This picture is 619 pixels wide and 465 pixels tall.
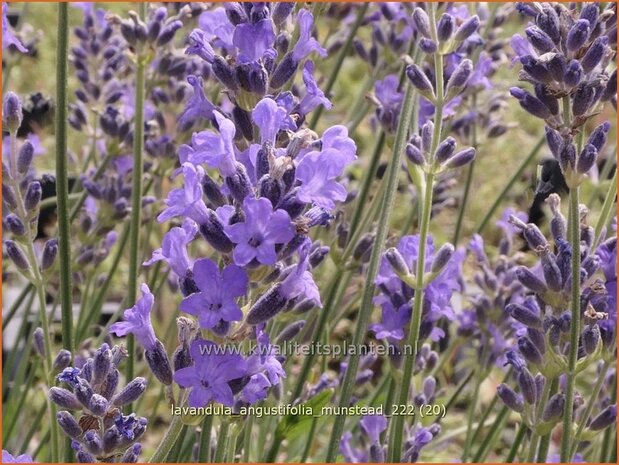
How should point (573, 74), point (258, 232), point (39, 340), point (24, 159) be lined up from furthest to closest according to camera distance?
point (39, 340), point (24, 159), point (573, 74), point (258, 232)

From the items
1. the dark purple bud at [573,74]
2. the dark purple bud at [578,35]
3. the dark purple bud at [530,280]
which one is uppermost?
the dark purple bud at [578,35]

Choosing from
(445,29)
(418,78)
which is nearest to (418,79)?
(418,78)

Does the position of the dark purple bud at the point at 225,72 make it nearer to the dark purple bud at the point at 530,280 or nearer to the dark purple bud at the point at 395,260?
the dark purple bud at the point at 395,260

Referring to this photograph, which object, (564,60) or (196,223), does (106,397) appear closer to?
(196,223)

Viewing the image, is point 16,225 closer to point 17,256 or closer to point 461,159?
point 17,256

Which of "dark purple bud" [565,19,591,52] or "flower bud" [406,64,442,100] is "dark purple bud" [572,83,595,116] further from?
"flower bud" [406,64,442,100]

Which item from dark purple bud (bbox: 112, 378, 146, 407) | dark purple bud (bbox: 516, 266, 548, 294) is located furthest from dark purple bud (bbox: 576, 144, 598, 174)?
dark purple bud (bbox: 112, 378, 146, 407)

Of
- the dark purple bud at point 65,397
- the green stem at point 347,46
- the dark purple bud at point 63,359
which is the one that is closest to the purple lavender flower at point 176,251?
the dark purple bud at point 65,397
